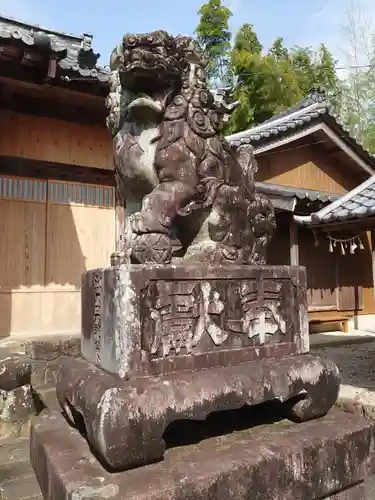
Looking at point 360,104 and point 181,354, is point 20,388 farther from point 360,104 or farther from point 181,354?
point 360,104

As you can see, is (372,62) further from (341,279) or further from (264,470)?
(264,470)

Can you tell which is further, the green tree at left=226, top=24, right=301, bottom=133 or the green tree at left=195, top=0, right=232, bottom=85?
the green tree at left=195, top=0, right=232, bottom=85

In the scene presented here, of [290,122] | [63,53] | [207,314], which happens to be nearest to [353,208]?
[63,53]

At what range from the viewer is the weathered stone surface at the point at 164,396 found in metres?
1.83

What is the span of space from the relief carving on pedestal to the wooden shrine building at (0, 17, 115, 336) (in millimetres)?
4005

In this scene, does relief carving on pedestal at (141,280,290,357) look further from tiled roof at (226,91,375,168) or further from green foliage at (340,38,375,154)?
green foliage at (340,38,375,154)

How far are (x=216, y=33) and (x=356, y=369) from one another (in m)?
21.2

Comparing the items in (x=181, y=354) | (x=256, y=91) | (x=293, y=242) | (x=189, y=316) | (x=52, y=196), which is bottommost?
(x=181, y=354)

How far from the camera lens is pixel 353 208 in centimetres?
619

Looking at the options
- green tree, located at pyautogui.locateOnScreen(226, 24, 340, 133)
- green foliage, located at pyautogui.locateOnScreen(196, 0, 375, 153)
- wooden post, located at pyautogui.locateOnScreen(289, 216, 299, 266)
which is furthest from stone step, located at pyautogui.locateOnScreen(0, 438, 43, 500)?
green tree, located at pyautogui.locateOnScreen(226, 24, 340, 133)

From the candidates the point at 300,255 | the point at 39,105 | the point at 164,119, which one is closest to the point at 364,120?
the point at 300,255

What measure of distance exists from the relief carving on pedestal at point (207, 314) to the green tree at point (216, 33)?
21.1m

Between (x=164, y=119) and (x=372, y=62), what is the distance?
24665mm

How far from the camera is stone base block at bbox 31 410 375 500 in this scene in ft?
5.71
